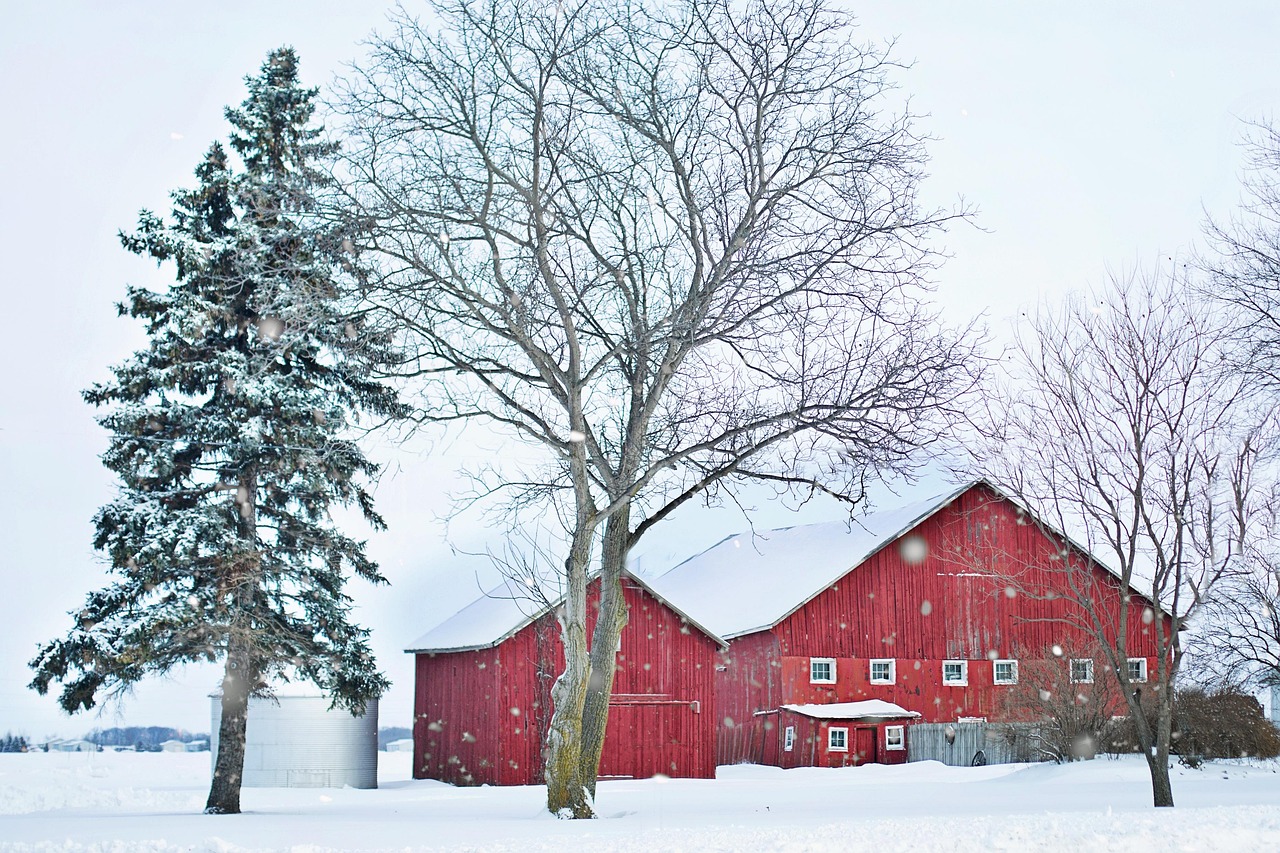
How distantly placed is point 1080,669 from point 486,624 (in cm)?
1626

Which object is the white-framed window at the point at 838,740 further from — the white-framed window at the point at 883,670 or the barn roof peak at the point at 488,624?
the barn roof peak at the point at 488,624

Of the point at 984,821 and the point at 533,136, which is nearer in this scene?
the point at 984,821

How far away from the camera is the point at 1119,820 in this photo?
14188 millimetres

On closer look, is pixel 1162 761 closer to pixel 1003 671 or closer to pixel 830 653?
pixel 830 653

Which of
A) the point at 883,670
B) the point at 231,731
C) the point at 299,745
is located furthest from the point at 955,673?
the point at 231,731

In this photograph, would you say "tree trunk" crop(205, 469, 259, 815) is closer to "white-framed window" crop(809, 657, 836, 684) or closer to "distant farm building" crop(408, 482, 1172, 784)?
"distant farm building" crop(408, 482, 1172, 784)

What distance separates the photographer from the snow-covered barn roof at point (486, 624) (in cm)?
3002

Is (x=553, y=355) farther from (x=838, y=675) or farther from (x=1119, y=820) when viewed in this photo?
(x=838, y=675)

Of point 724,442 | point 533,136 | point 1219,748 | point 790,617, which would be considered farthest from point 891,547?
point 533,136

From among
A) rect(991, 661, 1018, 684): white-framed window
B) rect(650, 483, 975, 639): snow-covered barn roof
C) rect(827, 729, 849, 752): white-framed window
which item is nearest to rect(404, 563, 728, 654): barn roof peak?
rect(650, 483, 975, 639): snow-covered barn roof

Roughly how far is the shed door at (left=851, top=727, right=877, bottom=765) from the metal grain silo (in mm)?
15027

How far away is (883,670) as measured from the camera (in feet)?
120

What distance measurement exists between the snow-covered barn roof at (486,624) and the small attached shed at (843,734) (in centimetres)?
463

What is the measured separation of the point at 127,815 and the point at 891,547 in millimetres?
24370
